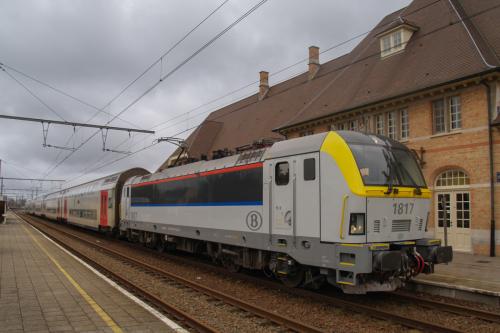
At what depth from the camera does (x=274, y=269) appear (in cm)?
946

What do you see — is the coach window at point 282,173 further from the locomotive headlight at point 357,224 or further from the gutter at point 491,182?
the gutter at point 491,182

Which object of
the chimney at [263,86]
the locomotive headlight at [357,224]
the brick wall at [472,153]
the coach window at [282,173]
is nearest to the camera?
the locomotive headlight at [357,224]

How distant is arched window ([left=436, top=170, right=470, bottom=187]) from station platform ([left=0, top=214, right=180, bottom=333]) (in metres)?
13.2

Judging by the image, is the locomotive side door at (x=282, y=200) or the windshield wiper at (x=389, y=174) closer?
the windshield wiper at (x=389, y=174)

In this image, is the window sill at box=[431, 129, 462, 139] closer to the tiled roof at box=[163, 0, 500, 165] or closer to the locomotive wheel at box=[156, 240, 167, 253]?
the tiled roof at box=[163, 0, 500, 165]

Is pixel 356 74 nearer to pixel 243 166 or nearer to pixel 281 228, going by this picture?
pixel 243 166

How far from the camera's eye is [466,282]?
9617mm

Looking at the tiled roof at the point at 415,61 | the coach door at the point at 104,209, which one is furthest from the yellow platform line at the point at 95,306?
the tiled roof at the point at 415,61

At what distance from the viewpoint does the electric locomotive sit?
7719 mm

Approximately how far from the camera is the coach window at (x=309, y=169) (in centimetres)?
845

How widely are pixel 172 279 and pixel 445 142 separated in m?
11.9

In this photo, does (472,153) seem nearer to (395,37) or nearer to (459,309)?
(395,37)

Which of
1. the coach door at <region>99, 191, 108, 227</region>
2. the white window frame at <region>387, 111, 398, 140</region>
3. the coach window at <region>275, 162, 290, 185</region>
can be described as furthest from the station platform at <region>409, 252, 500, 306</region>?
the coach door at <region>99, 191, 108, 227</region>

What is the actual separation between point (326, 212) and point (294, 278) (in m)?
2.14
